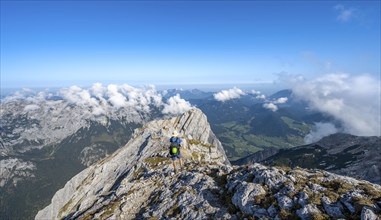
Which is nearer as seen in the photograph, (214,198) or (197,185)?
(214,198)

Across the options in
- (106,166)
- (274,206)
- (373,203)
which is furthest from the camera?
(106,166)

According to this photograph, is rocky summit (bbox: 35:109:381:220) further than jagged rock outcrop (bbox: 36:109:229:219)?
No

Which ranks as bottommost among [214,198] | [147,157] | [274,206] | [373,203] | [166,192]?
[147,157]

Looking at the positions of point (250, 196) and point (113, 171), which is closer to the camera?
point (250, 196)

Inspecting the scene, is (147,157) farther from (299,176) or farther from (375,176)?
(375,176)

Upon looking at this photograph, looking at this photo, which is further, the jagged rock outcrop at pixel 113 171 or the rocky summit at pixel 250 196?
the jagged rock outcrop at pixel 113 171

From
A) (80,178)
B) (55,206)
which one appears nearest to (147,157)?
(80,178)

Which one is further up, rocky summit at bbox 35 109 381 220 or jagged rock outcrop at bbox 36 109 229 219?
rocky summit at bbox 35 109 381 220

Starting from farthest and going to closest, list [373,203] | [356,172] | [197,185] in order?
[356,172], [197,185], [373,203]

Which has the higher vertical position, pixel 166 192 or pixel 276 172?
pixel 276 172

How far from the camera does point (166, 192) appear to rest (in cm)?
4441

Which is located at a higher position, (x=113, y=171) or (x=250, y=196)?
(x=250, y=196)

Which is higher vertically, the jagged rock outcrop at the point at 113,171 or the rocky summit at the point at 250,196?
the rocky summit at the point at 250,196

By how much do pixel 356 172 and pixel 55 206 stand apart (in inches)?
6649
